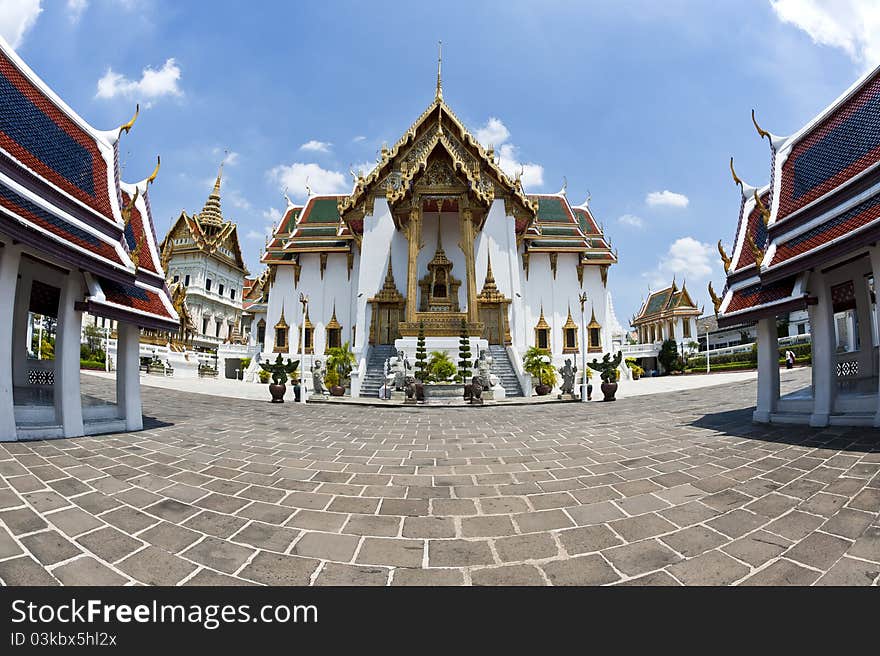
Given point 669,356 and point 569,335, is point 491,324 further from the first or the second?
point 669,356

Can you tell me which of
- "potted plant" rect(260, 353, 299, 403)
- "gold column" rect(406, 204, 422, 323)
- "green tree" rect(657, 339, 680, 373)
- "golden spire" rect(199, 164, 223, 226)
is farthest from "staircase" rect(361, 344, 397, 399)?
"golden spire" rect(199, 164, 223, 226)

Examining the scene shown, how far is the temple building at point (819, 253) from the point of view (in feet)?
17.6

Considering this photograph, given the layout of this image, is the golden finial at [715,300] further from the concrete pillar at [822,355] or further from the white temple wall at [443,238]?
the white temple wall at [443,238]

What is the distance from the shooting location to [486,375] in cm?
1461

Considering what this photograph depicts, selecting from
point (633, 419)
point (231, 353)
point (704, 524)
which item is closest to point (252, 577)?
point (704, 524)

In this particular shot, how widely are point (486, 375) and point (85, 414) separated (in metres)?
11.4

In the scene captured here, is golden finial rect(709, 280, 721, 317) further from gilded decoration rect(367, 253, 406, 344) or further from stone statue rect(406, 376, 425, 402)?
gilded decoration rect(367, 253, 406, 344)

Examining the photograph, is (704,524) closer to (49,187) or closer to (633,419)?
(633,419)

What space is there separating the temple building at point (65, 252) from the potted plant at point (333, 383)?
8.91 m

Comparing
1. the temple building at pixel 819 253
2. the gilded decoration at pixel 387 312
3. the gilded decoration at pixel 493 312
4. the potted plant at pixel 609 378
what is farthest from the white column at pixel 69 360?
the gilded decoration at pixel 493 312

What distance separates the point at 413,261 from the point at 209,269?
35.1 metres

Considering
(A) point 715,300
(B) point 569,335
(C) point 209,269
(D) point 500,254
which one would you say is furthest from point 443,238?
(C) point 209,269

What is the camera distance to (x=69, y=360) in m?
5.38

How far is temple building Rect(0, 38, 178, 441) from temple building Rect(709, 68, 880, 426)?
33.2 ft
